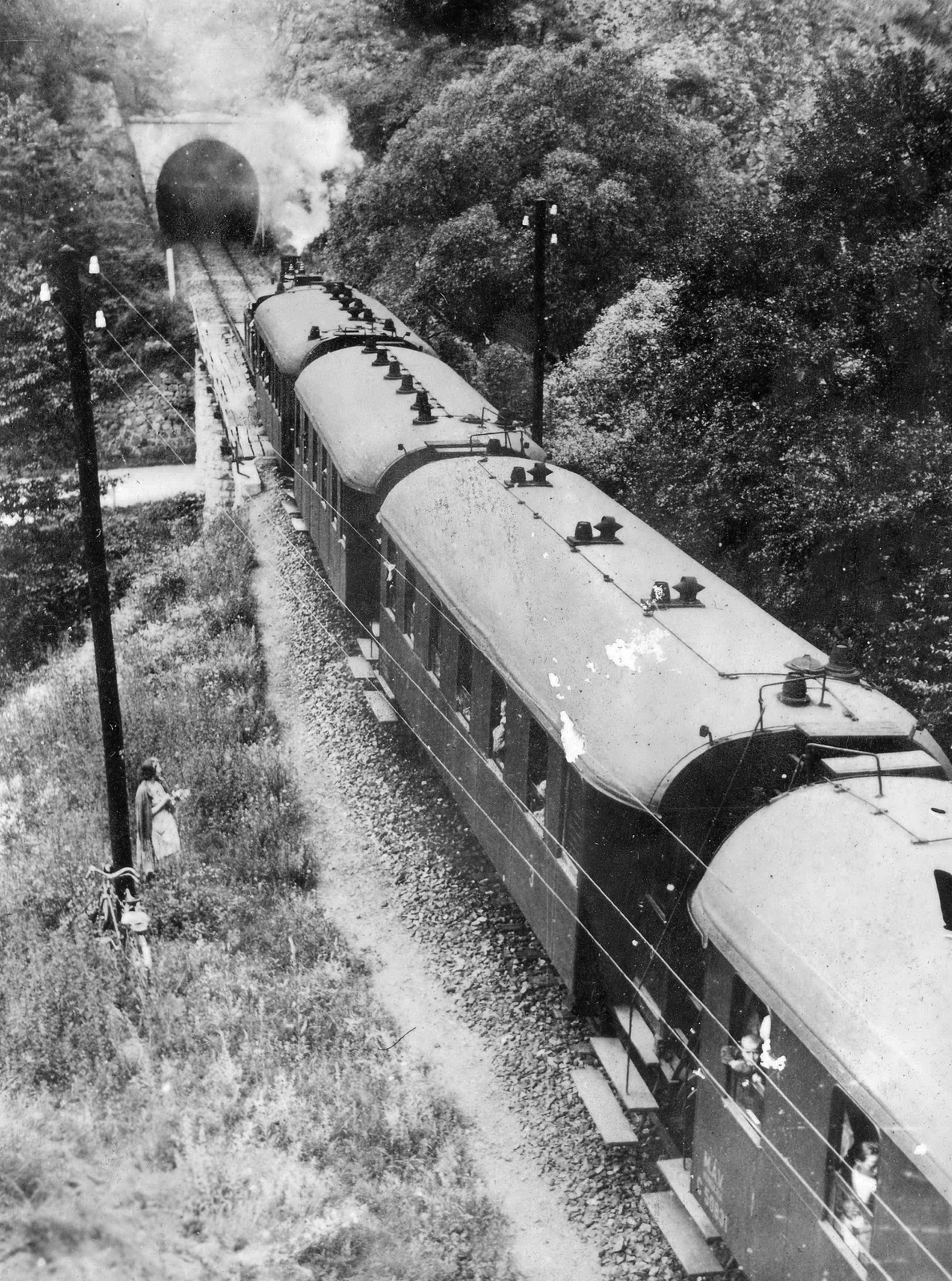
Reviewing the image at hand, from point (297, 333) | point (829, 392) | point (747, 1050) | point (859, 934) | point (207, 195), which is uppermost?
point (207, 195)

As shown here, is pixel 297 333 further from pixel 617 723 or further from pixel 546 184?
pixel 617 723

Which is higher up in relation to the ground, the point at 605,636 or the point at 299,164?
the point at 299,164

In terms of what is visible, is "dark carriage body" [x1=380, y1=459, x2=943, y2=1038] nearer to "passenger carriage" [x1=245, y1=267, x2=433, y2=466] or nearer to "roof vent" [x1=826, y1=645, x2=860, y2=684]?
"roof vent" [x1=826, y1=645, x2=860, y2=684]

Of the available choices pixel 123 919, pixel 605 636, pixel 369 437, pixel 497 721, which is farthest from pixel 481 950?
pixel 369 437

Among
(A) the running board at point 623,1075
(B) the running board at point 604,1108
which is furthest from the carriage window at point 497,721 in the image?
(B) the running board at point 604,1108

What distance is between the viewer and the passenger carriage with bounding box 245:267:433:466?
18.2m

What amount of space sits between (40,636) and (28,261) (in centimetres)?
1518

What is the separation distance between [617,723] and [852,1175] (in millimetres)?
2960

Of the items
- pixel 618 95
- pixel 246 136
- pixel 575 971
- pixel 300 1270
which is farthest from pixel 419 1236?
pixel 246 136

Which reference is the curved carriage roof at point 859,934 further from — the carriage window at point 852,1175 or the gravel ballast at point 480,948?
the gravel ballast at point 480,948

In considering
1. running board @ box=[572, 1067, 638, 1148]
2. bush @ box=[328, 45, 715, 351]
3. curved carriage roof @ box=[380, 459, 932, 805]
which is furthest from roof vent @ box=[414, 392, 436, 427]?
bush @ box=[328, 45, 715, 351]

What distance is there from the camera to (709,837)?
22.0 ft

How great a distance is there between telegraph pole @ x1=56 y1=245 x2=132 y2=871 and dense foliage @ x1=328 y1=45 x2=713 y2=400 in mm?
13500

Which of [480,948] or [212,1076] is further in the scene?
[480,948]
